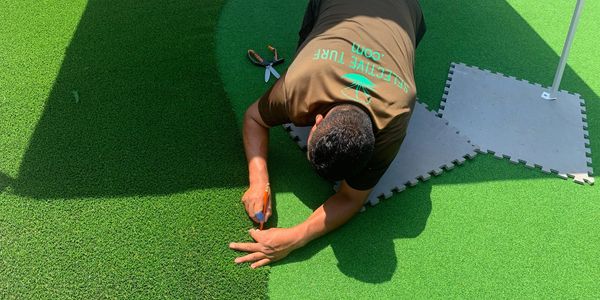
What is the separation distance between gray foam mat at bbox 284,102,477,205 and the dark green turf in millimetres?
821

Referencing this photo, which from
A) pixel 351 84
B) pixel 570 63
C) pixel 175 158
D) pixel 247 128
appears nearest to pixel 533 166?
pixel 570 63

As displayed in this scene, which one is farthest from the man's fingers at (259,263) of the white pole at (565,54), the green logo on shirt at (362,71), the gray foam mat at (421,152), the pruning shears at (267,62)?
the white pole at (565,54)

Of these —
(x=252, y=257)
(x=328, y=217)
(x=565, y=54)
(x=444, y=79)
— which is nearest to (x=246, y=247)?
(x=252, y=257)


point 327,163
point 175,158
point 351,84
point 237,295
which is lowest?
point 237,295

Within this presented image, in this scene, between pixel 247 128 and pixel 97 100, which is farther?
pixel 97 100

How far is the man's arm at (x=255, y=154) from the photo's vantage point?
3.27 metres

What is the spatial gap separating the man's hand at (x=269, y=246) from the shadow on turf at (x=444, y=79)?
0.31 ft

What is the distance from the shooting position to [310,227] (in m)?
3.11

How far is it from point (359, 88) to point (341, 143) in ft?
1.58

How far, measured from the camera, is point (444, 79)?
14.4 ft

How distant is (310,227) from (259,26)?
2.31 meters

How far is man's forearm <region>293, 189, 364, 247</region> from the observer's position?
3092 mm

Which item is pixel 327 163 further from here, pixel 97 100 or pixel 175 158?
pixel 97 100

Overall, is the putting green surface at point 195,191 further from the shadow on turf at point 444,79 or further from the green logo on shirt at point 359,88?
the green logo on shirt at point 359,88
